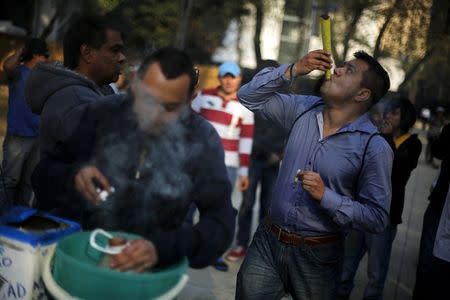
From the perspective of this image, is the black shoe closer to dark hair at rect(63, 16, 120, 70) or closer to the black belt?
the black belt

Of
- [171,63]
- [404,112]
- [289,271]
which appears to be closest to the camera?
[171,63]

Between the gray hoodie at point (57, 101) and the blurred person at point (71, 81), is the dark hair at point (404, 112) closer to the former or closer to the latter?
the blurred person at point (71, 81)

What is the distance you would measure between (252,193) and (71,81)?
3.34 meters

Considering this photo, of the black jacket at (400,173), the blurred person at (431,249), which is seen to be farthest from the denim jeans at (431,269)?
the black jacket at (400,173)

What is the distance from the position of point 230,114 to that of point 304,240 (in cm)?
247

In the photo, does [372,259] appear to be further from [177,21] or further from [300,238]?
[177,21]

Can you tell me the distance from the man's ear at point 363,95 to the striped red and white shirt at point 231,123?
2273 mm

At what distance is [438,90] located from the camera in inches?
1188

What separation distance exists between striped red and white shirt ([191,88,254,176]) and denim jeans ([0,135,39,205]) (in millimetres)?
1762

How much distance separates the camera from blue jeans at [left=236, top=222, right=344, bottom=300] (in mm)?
2789

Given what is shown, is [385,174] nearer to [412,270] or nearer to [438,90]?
[412,270]

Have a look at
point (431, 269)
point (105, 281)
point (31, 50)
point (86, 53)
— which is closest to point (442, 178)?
point (431, 269)

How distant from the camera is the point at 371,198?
2.69 metres

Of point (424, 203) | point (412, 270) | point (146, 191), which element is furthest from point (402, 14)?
point (146, 191)
